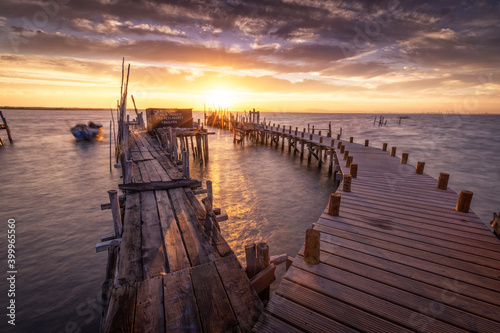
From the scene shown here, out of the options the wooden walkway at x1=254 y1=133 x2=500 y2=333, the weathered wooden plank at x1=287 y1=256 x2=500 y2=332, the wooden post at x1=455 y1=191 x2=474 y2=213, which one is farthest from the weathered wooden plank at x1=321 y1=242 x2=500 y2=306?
the wooden post at x1=455 y1=191 x2=474 y2=213

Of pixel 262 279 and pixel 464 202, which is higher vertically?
pixel 464 202

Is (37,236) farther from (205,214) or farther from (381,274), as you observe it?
(381,274)

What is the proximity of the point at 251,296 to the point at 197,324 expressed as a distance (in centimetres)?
79

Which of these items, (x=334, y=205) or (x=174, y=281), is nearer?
(x=174, y=281)

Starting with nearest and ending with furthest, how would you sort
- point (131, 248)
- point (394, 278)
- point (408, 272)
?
point (394, 278), point (408, 272), point (131, 248)

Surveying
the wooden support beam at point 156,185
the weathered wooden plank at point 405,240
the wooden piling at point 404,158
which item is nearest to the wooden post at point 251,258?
the weathered wooden plank at point 405,240

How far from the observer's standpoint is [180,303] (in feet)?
9.52

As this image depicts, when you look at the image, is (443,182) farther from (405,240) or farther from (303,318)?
(303,318)

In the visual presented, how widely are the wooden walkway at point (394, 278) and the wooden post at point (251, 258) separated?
545mm

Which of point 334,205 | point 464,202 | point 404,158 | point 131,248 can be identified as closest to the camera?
point 131,248

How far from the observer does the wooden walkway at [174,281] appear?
8.81ft

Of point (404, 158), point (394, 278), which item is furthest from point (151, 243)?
point (404, 158)

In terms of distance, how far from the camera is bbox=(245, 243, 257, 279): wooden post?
3.57 metres

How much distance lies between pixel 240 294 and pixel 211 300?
406 millimetres
